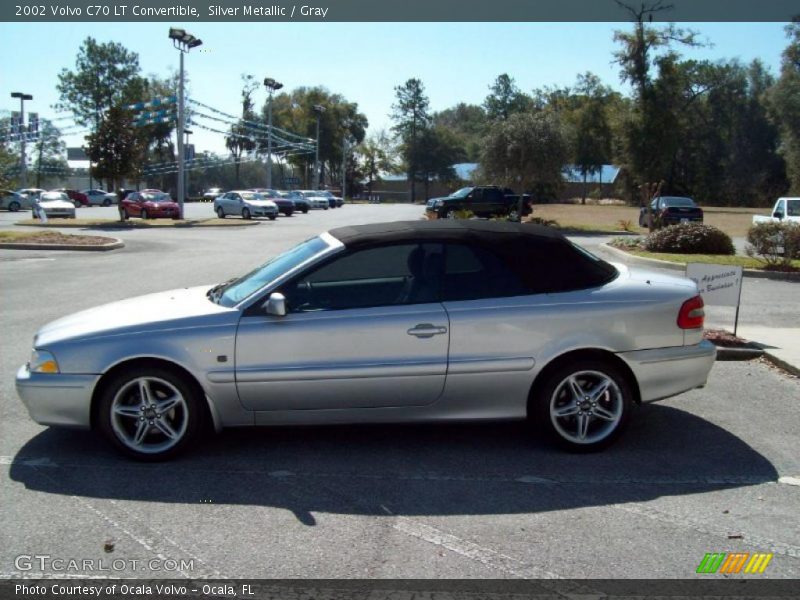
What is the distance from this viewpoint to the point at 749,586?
3.57 m

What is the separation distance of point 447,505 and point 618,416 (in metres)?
1.55

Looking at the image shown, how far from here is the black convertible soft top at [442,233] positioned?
5.35 metres

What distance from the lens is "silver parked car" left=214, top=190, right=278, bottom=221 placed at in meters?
41.7

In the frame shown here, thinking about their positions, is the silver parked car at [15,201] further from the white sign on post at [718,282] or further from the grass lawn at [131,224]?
the white sign on post at [718,282]

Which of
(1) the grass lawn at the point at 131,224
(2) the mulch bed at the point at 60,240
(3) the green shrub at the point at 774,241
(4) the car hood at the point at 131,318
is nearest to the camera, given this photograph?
(4) the car hood at the point at 131,318

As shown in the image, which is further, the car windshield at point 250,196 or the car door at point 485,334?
the car windshield at point 250,196

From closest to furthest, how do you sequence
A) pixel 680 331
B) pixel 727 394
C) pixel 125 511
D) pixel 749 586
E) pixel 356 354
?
pixel 749 586, pixel 125 511, pixel 356 354, pixel 680 331, pixel 727 394

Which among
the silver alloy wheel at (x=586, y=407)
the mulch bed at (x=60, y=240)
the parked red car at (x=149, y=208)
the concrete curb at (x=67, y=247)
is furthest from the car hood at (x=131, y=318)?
the parked red car at (x=149, y=208)

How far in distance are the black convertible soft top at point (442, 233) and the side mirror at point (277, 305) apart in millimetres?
668

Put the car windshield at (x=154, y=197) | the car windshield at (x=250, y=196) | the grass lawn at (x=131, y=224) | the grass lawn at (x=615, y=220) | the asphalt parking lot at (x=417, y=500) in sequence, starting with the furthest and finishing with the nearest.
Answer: the car windshield at (x=250, y=196) → the car windshield at (x=154, y=197) → the grass lawn at (x=615, y=220) → the grass lawn at (x=131, y=224) → the asphalt parking lot at (x=417, y=500)

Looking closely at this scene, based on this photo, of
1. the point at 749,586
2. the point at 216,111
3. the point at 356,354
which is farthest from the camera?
the point at 216,111

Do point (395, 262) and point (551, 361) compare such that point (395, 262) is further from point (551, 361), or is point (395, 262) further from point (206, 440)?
point (206, 440)

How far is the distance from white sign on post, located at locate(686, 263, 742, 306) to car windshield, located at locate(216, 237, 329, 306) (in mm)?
4844

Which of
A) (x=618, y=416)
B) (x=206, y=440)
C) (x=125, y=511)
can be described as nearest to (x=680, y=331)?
(x=618, y=416)
